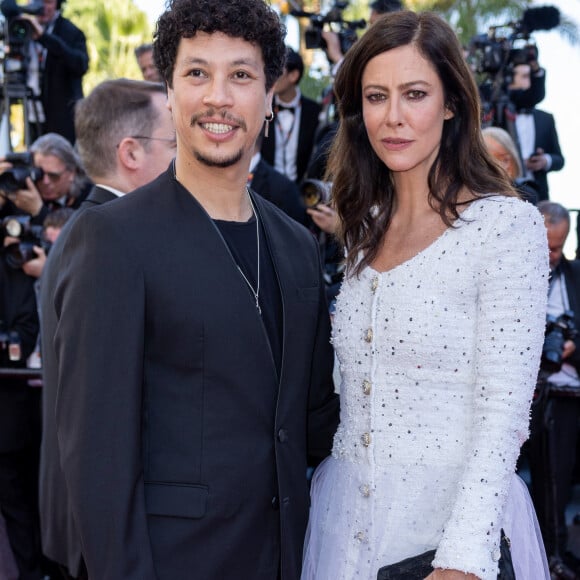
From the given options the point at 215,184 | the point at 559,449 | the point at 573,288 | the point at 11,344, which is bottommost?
the point at 559,449

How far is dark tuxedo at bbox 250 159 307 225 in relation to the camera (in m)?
5.23

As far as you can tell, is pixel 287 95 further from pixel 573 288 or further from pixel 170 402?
pixel 170 402

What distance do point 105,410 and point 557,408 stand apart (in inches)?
141

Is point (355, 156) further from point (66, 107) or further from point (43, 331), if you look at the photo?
point (66, 107)

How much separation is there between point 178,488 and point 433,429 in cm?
65

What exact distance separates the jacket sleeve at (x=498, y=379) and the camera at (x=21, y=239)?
3.21 meters

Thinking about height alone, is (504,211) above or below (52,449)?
above

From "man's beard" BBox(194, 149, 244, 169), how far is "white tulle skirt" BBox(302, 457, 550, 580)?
87 cm

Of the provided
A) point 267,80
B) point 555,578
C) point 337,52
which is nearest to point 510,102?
point 337,52

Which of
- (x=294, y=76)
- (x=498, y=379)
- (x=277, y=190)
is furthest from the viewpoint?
(x=294, y=76)

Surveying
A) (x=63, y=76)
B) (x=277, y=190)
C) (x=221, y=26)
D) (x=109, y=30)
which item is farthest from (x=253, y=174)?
(x=109, y=30)

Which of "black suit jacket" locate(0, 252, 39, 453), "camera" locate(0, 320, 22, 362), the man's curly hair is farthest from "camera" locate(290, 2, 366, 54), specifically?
the man's curly hair

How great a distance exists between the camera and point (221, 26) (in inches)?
87.0

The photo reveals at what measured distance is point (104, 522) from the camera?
1.90 metres
